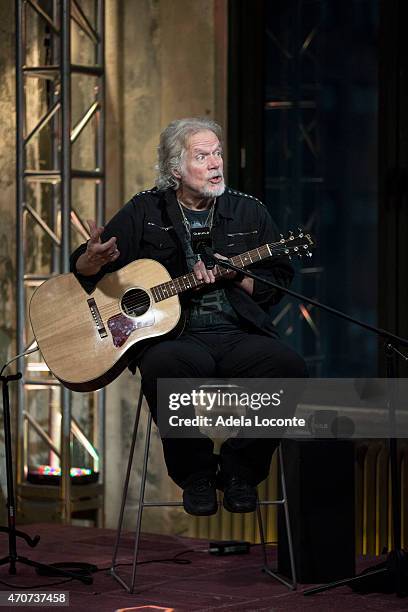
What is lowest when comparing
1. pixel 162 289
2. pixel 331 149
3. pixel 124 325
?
pixel 124 325

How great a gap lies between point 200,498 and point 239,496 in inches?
4.7

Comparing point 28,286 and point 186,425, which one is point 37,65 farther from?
point 186,425

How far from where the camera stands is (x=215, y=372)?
3857 mm

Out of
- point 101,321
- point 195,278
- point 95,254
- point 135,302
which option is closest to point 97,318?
point 101,321

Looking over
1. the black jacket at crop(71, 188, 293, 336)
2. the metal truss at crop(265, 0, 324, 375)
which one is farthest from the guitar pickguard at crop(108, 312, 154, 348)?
the metal truss at crop(265, 0, 324, 375)

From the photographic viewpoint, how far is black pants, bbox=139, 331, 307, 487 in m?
3.73

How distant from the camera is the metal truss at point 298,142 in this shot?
17.9ft

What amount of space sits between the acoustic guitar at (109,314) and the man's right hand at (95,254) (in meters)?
0.08

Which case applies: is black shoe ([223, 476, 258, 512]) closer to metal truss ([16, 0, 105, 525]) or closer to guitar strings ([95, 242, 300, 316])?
guitar strings ([95, 242, 300, 316])

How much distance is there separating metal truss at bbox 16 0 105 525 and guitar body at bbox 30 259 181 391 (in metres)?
1.43

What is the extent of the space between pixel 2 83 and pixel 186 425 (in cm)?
265

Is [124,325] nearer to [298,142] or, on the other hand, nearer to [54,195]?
[54,195]

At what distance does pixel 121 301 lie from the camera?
3.87 m

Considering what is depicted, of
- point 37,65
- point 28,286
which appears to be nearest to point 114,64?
point 37,65
